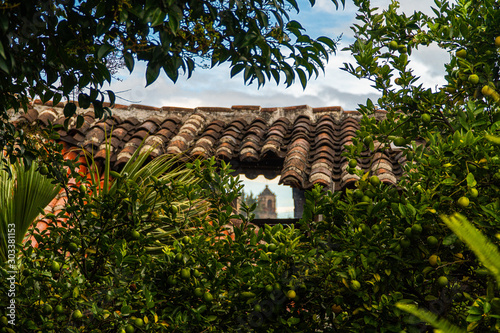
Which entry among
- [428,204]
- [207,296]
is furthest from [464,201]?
[207,296]

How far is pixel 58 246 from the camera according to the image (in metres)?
2.43

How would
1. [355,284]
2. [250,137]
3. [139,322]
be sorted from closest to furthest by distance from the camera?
[355,284], [139,322], [250,137]

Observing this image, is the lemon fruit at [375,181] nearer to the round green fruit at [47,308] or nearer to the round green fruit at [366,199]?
the round green fruit at [366,199]

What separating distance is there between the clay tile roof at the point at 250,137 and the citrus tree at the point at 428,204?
111 inches

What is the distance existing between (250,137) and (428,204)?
4462 mm

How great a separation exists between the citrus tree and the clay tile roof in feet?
9.22

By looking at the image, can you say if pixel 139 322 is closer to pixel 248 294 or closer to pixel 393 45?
pixel 248 294

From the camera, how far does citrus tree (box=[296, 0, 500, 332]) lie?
1806mm

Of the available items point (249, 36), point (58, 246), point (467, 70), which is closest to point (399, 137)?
point (467, 70)

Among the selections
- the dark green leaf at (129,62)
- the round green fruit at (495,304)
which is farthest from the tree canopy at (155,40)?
the round green fruit at (495,304)

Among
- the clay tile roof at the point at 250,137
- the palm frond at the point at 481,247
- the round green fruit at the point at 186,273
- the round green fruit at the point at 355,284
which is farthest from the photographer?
the clay tile roof at the point at 250,137

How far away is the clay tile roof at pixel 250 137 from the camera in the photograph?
5516 mm

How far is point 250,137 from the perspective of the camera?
6.22 m

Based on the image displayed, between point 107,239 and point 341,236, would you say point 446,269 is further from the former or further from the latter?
point 107,239
